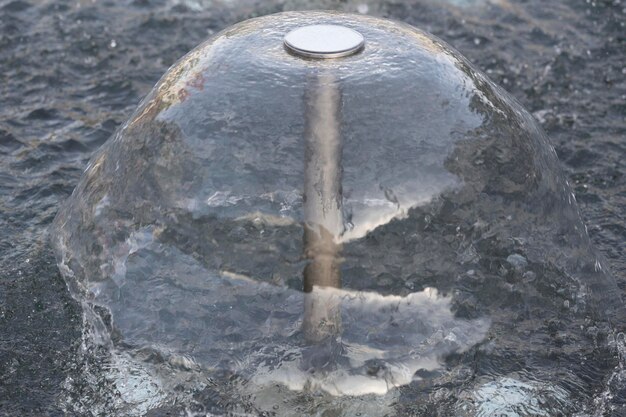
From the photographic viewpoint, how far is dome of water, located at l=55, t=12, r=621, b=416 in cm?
390

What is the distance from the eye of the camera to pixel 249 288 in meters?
3.95

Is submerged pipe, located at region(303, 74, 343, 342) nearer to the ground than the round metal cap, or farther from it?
nearer to the ground

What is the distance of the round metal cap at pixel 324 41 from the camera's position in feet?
13.2

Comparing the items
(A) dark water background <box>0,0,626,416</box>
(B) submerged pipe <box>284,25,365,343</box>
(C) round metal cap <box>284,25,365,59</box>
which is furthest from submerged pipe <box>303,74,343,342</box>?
(A) dark water background <box>0,0,626,416</box>

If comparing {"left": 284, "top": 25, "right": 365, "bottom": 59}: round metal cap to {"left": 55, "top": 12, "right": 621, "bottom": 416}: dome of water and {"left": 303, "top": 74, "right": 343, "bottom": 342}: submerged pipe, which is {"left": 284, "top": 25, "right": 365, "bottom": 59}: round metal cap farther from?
{"left": 303, "top": 74, "right": 343, "bottom": 342}: submerged pipe

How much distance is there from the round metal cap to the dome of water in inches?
0.7

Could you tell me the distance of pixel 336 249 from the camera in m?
3.87

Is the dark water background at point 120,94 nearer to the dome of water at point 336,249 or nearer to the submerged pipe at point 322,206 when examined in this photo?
the dome of water at point 336,249

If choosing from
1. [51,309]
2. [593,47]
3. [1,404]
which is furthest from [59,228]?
[593,47]

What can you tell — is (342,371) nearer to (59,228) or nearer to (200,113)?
(200,113)

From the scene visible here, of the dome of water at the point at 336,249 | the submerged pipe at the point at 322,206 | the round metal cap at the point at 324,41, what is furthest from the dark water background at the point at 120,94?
the round metal cap at the point at 324,41

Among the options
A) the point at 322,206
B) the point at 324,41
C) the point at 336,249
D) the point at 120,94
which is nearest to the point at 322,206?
the point at 322,206

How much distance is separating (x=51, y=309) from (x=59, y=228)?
48 centimetres

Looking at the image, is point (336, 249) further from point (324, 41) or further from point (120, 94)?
point (120, 94)
